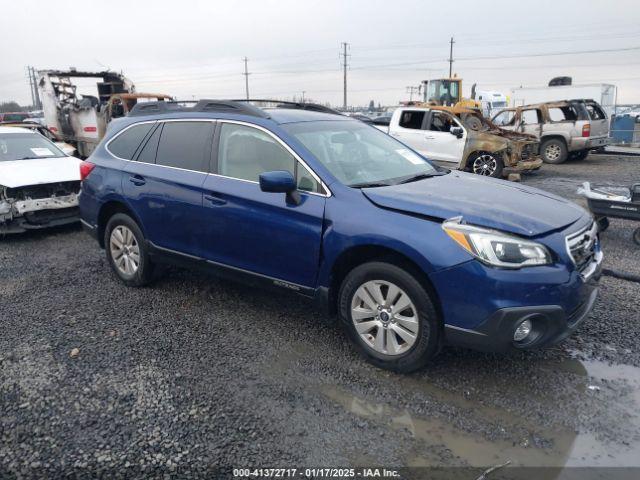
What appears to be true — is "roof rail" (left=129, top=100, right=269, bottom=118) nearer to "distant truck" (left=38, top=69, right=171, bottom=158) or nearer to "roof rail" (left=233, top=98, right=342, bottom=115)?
"roof rail" (left=233, top=98, right=342, bottom=115)

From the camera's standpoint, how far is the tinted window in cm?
493

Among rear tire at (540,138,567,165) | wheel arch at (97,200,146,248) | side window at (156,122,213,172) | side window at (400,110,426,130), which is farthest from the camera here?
rear tire at (540,138,567,165)

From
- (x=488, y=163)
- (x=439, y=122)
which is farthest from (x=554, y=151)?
(x=439, y=122)

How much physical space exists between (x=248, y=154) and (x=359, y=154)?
901 mm

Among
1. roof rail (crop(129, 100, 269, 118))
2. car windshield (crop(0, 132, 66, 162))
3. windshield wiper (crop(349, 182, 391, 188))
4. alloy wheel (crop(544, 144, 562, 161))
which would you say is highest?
roof rail (crop(129, 100, 269, 118))

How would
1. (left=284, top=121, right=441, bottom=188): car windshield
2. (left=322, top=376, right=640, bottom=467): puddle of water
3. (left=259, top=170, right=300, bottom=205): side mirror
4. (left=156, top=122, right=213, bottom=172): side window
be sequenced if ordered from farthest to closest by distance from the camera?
1. (left=156, top=122, right=213, bottom=172): side window
2. (left=284, top=121, right=441, bottom=188): car windshield
3. (left=259, top=170, right=300, bottom=205): side mirror
4. (left=322, top=376, right=640, bottom=467): puddle of water

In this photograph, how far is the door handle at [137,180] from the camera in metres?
4.86

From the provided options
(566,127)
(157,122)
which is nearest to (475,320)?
(157,122)

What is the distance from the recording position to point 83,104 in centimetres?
1583

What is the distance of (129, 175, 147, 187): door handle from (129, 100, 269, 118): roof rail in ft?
2.32

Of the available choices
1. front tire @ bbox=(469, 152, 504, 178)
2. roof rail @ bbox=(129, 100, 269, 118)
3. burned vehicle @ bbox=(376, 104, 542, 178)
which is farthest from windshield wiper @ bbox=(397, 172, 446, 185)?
front tire @ bbox=(469, 152, 504, 178)

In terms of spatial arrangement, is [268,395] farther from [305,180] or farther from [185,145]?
[185,145]

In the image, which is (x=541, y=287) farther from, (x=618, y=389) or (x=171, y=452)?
(x=171, y=452)

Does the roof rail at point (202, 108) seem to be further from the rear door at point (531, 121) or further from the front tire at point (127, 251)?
the rear door at point (531, 121)
